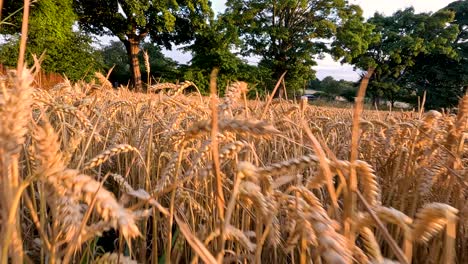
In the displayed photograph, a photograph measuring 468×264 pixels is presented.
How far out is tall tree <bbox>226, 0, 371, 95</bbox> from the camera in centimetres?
2359

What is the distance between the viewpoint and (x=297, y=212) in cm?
44

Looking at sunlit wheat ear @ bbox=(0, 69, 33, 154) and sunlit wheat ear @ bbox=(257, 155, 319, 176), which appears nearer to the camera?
sunlit wheat ear @ bbox=(0, 69, 33, 154)

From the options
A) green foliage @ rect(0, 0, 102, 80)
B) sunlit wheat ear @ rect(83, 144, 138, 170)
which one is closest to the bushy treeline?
green foliage @ rect(0, 0, 102, 80)

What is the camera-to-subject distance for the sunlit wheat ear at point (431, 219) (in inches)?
13.3

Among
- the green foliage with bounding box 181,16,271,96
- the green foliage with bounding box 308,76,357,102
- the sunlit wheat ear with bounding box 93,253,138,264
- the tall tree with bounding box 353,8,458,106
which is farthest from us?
the green foliage with bounding box 308,76,357,102

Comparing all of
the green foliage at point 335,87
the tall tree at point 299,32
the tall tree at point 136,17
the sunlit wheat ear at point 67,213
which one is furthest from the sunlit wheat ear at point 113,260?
the green foliage at point 335,87

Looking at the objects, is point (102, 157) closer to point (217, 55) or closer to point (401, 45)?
point (217, 55)

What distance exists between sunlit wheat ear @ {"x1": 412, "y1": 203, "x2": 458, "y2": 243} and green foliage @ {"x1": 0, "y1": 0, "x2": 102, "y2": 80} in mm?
13495

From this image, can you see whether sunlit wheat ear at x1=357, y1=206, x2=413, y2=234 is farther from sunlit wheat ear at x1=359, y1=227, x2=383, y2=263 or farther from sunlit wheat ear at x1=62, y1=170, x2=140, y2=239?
sunlit wheat ear at x1=62, y1=170, x2=140, y2=239

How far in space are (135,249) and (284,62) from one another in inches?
948

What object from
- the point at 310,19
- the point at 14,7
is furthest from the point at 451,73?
the point at 14,7

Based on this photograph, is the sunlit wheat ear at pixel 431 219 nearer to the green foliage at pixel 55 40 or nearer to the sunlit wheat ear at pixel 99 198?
the sunlit wheat ear at pixel 99 198

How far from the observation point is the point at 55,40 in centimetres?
1330

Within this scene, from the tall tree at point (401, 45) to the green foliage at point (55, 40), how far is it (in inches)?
795
